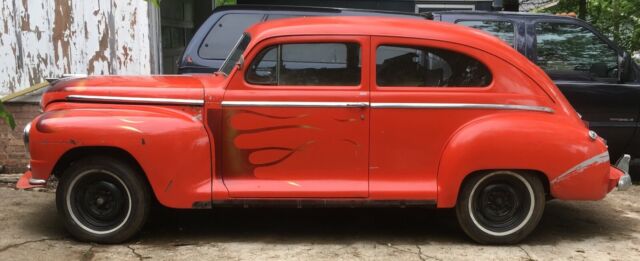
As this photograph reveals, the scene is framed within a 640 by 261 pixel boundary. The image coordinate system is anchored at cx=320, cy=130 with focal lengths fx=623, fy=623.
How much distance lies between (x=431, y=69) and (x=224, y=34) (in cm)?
254

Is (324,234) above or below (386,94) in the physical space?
below

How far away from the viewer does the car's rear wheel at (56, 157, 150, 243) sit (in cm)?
460

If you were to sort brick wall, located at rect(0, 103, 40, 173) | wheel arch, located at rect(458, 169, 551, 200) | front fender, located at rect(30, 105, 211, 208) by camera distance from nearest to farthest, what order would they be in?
front fender, located at rect(30, 105, 211, 208), wheel arch, located at rect(458, 169, 551, 200), brick wall, located at rect(0, 103, 40, 173)

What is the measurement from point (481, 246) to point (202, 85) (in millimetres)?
2492

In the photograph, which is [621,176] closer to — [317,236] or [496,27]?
[496,27]

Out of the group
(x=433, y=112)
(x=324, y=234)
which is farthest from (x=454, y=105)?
(x=324, y=234)

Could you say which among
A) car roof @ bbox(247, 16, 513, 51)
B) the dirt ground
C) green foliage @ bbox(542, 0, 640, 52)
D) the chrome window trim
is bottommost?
the dirt ground

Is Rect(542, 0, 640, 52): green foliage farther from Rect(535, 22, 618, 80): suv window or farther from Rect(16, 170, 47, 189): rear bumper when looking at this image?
Rect(16, 170, 47, 189): rear bumper

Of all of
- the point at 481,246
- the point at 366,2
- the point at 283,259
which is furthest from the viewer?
the point at 366,2

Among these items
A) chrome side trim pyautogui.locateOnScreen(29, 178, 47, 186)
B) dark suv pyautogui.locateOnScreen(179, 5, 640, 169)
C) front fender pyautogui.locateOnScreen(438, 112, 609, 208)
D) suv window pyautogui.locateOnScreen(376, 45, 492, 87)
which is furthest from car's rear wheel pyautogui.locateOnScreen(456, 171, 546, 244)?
chrome side trim pyautogui.locateOnScreen(29, 178, 47, 186)

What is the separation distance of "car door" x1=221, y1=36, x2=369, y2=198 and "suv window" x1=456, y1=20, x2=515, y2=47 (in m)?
2.32

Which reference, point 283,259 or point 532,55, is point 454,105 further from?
point 532,55

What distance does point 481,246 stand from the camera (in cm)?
485

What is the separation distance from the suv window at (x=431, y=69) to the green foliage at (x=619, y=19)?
5.50 m
